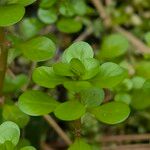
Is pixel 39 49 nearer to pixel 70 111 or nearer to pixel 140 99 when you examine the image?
pixel 70 111

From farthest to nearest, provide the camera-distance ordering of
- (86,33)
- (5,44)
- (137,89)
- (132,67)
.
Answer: (86,33) < (132,67) < (137,89) < (5,44)

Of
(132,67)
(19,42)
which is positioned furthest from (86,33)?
(19,42)

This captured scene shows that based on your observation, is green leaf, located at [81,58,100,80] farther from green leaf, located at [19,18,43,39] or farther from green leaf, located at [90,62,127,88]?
green leaf, located at [19,18,43,39]

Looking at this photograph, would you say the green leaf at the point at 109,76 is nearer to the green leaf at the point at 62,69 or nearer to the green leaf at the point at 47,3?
the green leaf at the point at 62,69

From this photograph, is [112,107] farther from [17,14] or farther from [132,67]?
[132,67]

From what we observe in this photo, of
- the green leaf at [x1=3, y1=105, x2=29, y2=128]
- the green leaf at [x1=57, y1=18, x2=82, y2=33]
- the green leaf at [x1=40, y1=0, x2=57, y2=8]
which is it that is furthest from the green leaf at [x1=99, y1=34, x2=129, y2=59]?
the green leaf at [x1=3, y1=105, x2=29, y2=128]

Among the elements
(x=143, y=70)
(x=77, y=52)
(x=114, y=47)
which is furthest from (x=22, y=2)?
(x=143, y=70)
